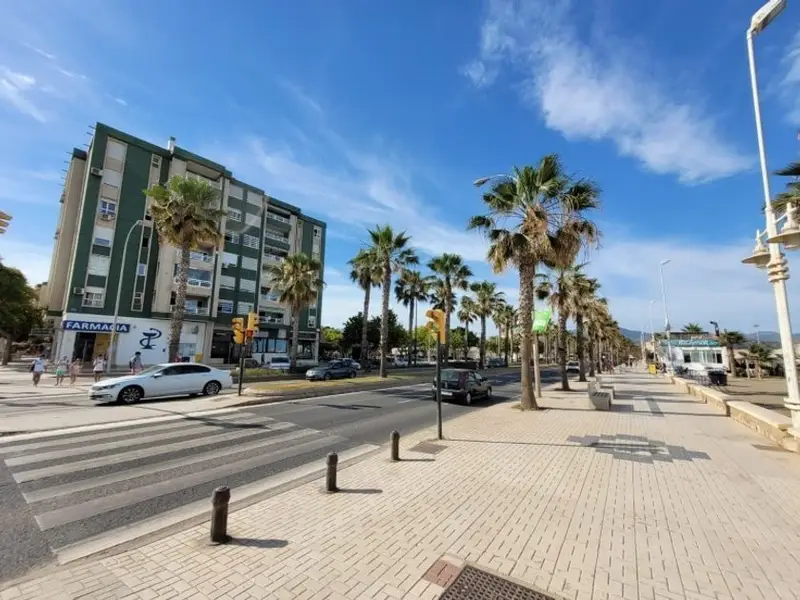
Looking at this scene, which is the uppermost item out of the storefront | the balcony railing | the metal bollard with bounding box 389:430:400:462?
the balcony railing

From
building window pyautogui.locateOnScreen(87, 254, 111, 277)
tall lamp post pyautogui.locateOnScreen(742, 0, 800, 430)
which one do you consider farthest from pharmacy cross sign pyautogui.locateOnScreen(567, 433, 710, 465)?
building window pyautogui.locateOnScreen(87, 254, 111, 277)

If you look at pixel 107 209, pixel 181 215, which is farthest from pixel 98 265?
pixel 181 215

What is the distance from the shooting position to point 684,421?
13727mm

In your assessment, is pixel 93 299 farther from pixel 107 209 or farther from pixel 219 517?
pixel 219 517

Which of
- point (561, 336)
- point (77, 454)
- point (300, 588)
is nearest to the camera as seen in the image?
point (300, 588)

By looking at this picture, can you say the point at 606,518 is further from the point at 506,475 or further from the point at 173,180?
the point at 173,180

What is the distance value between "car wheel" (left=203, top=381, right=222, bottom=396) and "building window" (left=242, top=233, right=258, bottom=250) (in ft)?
109

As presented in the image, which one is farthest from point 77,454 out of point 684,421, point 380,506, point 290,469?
point 684,421

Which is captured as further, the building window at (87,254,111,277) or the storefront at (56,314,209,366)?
the building window at (87,254,111,277)

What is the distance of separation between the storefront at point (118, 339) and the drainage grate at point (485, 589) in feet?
114

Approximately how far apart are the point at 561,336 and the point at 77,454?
24.4 meters

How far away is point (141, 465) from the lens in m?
7.34

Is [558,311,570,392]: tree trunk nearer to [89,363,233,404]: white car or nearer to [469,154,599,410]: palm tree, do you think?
[469,154,599,410]: palm tree

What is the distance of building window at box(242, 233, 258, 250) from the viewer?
47.8 m
